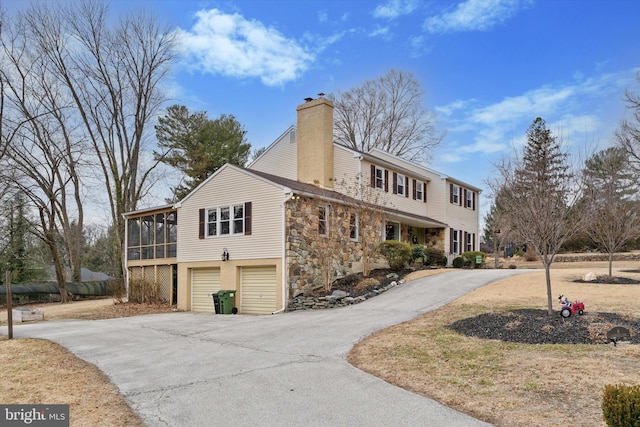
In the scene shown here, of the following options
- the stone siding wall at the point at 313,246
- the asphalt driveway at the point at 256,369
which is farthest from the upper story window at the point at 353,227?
the asphalt driveway at the point at 256,369

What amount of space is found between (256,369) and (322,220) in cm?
1079

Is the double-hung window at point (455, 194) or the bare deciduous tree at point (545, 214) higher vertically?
the double-hung window at point (455, 194)

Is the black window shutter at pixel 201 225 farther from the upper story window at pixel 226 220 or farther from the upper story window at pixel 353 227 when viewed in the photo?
the upper story window at pixel 353 227

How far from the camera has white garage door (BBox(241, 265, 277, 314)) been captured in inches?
675

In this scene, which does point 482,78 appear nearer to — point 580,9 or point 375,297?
point 580,9

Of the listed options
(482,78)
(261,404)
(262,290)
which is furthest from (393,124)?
(261,404)

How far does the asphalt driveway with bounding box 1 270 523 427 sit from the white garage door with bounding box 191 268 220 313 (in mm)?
4710

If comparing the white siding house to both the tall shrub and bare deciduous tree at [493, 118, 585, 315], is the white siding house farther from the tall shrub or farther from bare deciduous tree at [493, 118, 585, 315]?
bare deciduous tree at [493, 118, 585, 315]

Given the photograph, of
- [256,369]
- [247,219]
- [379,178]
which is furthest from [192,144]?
[256,369]

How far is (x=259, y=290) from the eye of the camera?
17.6 m

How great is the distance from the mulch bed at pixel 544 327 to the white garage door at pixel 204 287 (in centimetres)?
1171

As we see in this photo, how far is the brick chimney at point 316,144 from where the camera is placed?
22100 mm

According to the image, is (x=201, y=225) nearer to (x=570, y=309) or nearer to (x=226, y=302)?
(x=226, y=302)

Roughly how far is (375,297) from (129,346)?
821cm
